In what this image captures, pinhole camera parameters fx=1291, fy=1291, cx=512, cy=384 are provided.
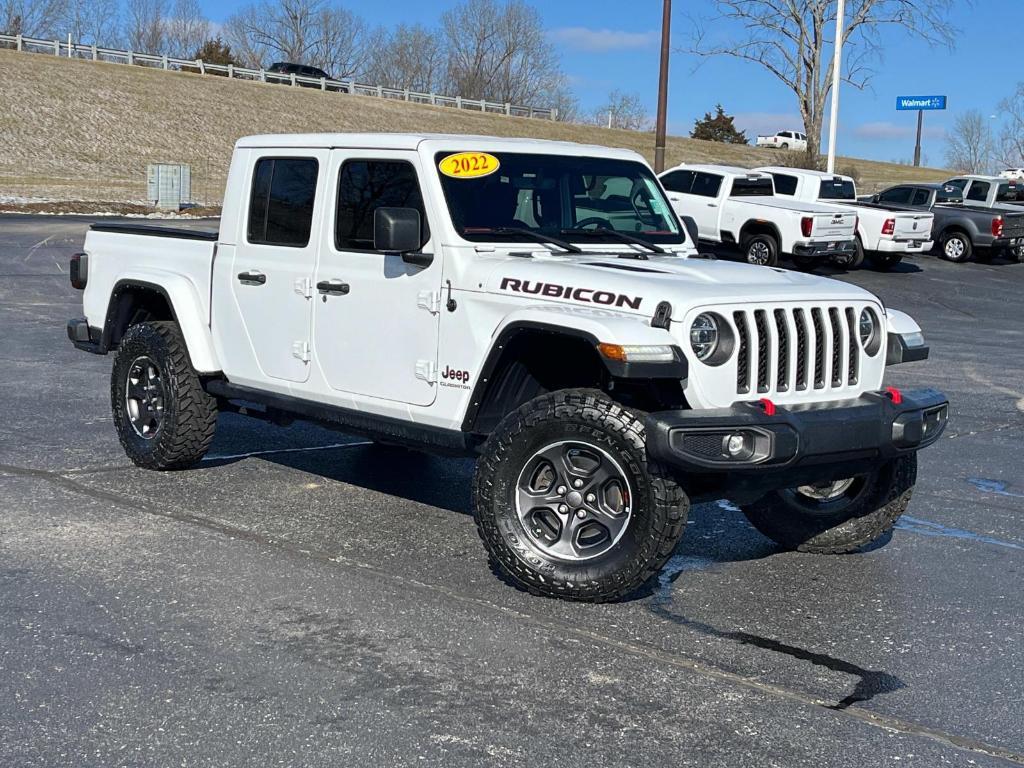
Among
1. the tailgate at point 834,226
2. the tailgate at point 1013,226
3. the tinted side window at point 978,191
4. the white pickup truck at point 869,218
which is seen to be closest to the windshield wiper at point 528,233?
the tailgate at point 834,226

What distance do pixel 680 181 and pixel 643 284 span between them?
19609 mm

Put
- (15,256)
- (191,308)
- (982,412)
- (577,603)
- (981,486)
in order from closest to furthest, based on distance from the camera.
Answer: (577,603) → (191,308) → (981,486) → (982,412) → (15,256)

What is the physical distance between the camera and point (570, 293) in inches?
214

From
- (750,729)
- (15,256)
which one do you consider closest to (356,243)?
(750,729)

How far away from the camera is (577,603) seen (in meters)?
5.41

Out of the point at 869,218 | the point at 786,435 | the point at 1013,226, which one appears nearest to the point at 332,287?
the point at 786,435

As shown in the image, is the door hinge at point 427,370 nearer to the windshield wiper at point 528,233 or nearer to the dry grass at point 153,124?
the windshield wiper at point 528,233

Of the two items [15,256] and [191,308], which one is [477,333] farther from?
→ [15,256]

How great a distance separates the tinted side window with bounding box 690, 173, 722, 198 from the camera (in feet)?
78.5

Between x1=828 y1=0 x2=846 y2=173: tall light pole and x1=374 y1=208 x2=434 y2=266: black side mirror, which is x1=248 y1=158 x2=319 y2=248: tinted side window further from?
x1=828 y1=0 x2=846 y2=173: tall light pole

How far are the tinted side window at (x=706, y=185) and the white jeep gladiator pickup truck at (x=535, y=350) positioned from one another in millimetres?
17205

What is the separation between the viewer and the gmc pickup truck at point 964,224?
92.7 feet

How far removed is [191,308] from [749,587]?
3.59 meters

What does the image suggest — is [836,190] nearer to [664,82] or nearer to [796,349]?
[664,82]
